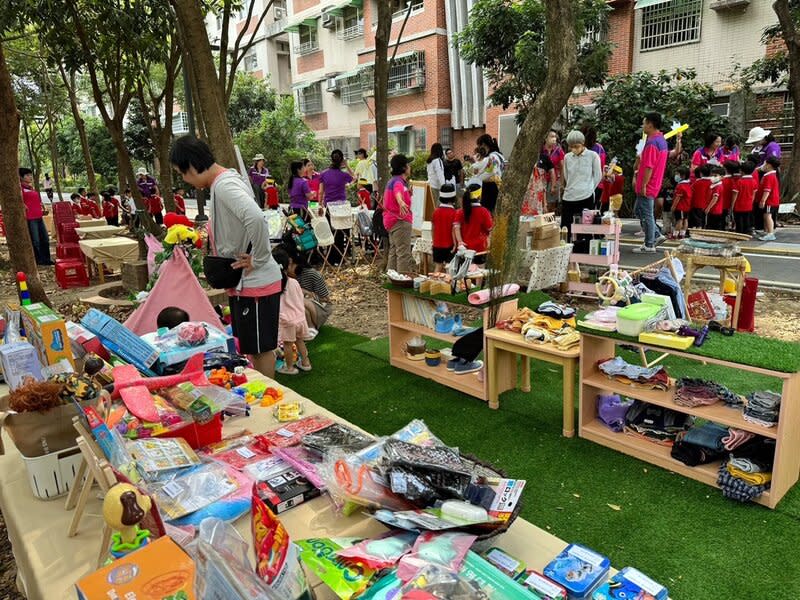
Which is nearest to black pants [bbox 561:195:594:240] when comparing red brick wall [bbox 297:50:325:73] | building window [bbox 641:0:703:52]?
building window [bbox 641:0:703:52]

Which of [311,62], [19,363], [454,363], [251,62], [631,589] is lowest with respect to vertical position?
[454,363]

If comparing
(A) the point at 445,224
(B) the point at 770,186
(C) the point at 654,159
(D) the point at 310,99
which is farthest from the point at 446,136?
(A) the point at 445,224

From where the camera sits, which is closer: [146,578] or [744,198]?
[146,578]

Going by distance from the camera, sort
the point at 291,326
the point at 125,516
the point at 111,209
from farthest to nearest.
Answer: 1. the point at 111,209
2. the point at 291,326
3. the point at 125,516

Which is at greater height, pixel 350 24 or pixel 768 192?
pixel 350 24

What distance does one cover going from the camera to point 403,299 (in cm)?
505

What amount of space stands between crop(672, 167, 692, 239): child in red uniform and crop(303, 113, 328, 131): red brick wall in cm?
1960

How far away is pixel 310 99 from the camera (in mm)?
27281

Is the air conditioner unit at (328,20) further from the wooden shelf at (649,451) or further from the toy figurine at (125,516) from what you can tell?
the toy figurine at (125,516)

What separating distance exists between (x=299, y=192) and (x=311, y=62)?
797 inches

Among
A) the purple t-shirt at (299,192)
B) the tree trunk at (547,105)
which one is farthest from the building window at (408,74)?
the tree trunk at (547,105)

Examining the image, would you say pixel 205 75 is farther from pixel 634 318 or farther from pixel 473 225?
pixel 634 318

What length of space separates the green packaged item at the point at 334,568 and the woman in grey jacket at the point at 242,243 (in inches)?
83.4

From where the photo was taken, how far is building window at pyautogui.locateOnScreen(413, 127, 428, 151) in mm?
21794
